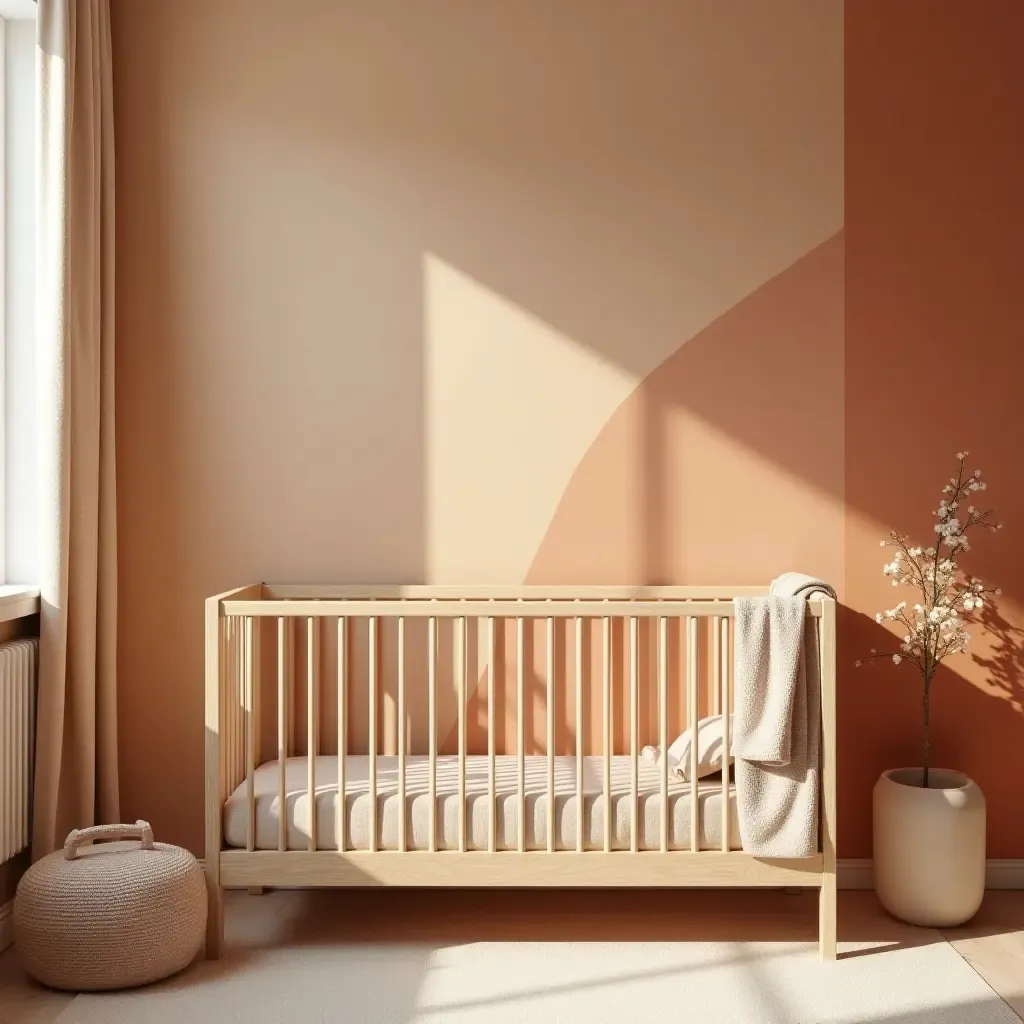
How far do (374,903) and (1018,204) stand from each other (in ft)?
8.27

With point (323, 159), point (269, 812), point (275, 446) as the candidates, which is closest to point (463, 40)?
point (323, 159)

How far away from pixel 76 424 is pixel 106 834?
39.1 inches

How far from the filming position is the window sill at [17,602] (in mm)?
2514

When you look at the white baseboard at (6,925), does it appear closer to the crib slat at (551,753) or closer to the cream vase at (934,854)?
the crib slat at (551,753)

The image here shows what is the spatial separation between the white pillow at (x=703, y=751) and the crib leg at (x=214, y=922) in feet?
3.40

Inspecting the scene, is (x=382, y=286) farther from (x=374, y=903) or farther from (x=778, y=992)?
(x=778, y=992)

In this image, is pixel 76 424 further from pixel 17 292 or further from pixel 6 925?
pixel 6 925

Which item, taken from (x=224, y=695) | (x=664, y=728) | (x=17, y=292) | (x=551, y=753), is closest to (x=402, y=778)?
(x=551, y=753)

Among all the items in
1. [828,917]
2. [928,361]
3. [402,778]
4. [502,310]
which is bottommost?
[828,917]

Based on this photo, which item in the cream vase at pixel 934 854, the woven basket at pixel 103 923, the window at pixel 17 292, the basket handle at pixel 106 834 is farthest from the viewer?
the window at pixel 17 292

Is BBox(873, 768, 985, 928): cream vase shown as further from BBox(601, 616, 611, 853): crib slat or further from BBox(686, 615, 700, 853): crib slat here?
BBox(601, 616, 611, 853): crib slat

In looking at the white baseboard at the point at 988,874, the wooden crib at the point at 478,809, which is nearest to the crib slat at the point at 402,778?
the wooden crib at the point at 478,809

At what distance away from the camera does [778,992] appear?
2.30 meters

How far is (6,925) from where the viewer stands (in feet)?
8.44
